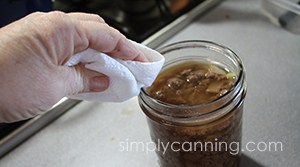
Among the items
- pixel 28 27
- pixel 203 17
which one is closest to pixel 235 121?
pixel 28 27

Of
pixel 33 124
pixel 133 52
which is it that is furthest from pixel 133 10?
pixel 133 52

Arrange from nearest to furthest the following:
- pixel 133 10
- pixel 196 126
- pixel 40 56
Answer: pixel 40 56 < pixel 196 126 < pixel 133 10

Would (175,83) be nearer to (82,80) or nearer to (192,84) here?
(192,84)

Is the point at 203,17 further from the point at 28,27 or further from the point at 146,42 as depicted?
the point at 28,27

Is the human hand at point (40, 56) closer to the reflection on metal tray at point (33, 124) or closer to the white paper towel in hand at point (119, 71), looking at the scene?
the white paper towel in hand at point (119, 71)

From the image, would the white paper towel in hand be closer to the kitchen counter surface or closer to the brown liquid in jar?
the brown liquid in jar
